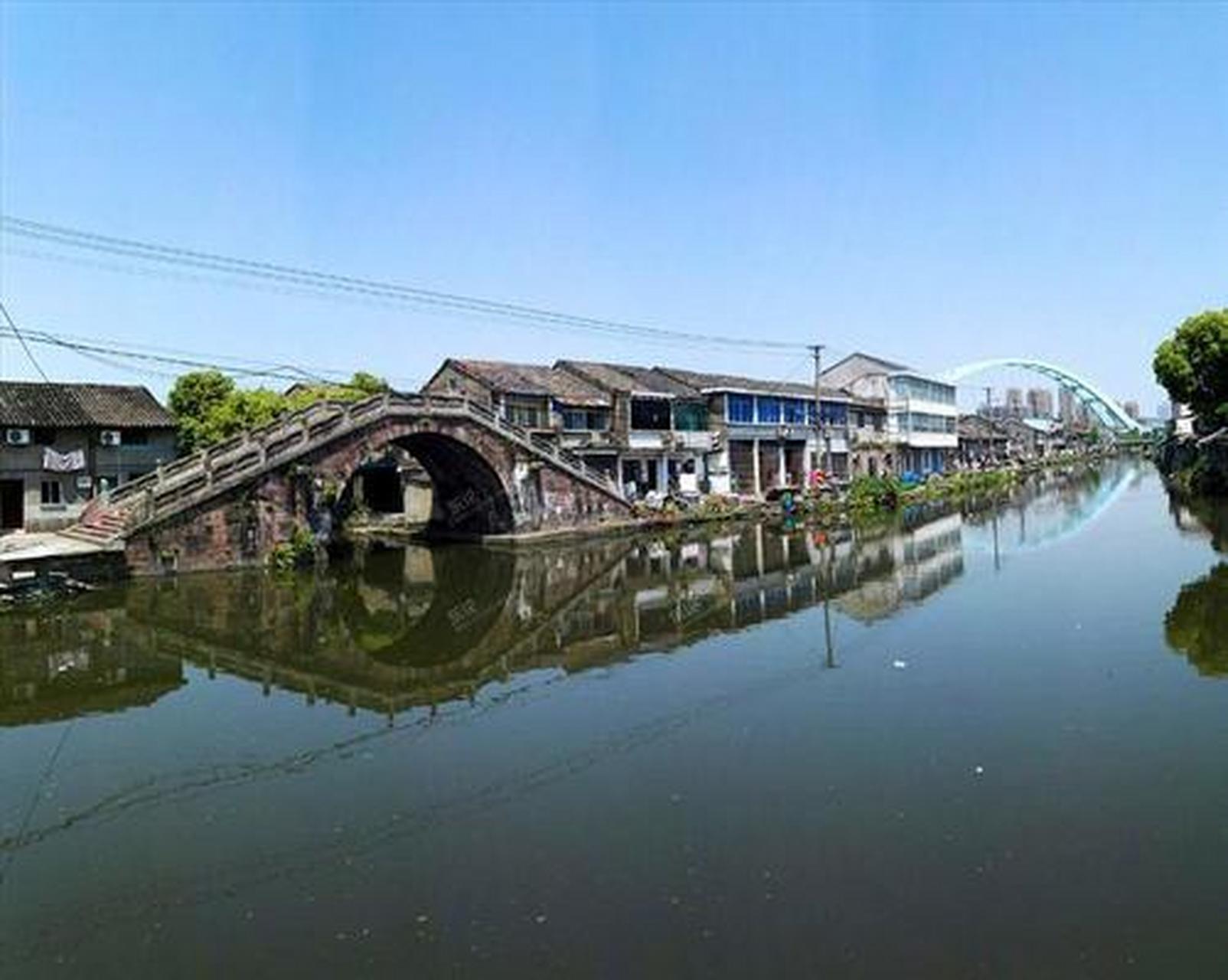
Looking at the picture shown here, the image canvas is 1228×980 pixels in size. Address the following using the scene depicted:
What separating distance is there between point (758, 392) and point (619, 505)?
1605cm

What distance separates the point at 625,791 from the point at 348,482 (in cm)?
2360

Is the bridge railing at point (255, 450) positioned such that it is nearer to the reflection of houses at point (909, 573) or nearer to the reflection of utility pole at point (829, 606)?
the reflection of utility pole at point (829, 606)

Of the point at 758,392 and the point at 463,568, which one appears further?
the point at 758,392

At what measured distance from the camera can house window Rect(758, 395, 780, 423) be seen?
52.2m

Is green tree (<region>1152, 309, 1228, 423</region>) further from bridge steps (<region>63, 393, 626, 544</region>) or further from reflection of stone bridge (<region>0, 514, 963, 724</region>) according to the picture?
bridge steps (<region>63, 393, 626, 544</region>)

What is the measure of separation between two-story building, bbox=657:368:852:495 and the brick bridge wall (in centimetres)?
1250

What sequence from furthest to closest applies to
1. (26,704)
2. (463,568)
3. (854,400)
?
(854,400) → (463,568) → (26,704)

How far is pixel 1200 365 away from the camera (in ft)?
152

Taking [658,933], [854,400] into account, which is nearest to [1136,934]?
[658,933]

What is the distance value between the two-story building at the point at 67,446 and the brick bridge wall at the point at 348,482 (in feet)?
25.5

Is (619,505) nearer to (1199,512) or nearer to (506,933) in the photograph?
(1199,512)

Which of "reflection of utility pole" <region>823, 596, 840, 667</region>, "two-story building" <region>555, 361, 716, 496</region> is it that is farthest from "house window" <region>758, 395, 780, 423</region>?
"reflection of utility pole" <region>823, 596, 840, 667</region>

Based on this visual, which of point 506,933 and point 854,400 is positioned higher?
point 854,400

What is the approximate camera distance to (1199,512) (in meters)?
37.7
